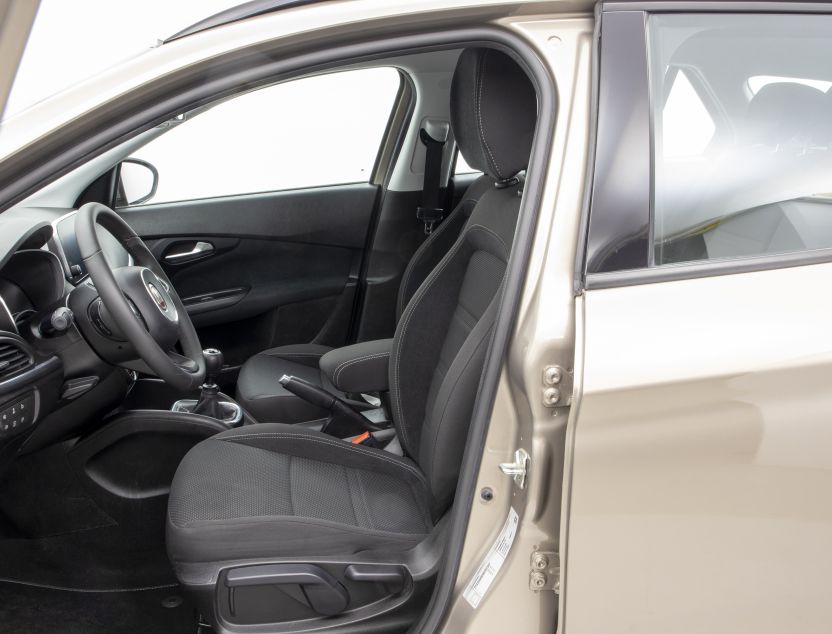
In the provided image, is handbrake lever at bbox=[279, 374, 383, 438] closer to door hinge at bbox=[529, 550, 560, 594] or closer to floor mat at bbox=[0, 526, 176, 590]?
floor mat at bbox=[0, 526, 176, 590]

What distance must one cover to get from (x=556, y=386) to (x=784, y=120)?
52 centimetres

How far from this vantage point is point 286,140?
323cm

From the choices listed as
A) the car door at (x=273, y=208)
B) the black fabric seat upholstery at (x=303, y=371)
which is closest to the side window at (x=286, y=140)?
the car door at (x=273, y=208)

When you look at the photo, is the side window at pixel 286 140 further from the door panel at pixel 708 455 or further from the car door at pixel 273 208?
the door panel at pixel 708 455

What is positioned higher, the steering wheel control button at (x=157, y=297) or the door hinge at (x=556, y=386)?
the steering wheel control button at (x=157, y=297)

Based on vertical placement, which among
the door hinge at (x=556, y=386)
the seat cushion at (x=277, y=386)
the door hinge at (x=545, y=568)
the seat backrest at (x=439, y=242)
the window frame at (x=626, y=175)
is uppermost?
the seat backrest at (x=439, y=242)

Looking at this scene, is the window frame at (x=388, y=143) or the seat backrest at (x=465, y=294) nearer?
the seat backrest at (x=465, y=294)

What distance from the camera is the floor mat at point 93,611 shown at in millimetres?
1972

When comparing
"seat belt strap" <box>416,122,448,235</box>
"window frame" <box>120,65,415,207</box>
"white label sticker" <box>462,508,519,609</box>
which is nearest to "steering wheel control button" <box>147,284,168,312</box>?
"white label sticker" <box>462,508,519,609</box>

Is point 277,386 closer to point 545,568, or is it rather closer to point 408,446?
point 408,446

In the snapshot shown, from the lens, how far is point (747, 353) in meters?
1.08

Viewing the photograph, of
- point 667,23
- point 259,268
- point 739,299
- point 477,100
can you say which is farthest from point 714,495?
point 259,268

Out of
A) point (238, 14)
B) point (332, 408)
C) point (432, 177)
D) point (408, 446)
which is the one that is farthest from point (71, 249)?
point (432, 177)

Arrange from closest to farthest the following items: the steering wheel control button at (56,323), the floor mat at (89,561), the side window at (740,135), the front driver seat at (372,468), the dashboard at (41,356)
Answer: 1. the side window at (740,135)
2. the front driver seat at (372,468)
3. the dashboard at (41,356)
4. the steering wheel control button at (56,323)
5. the floor mat at (89,561)
